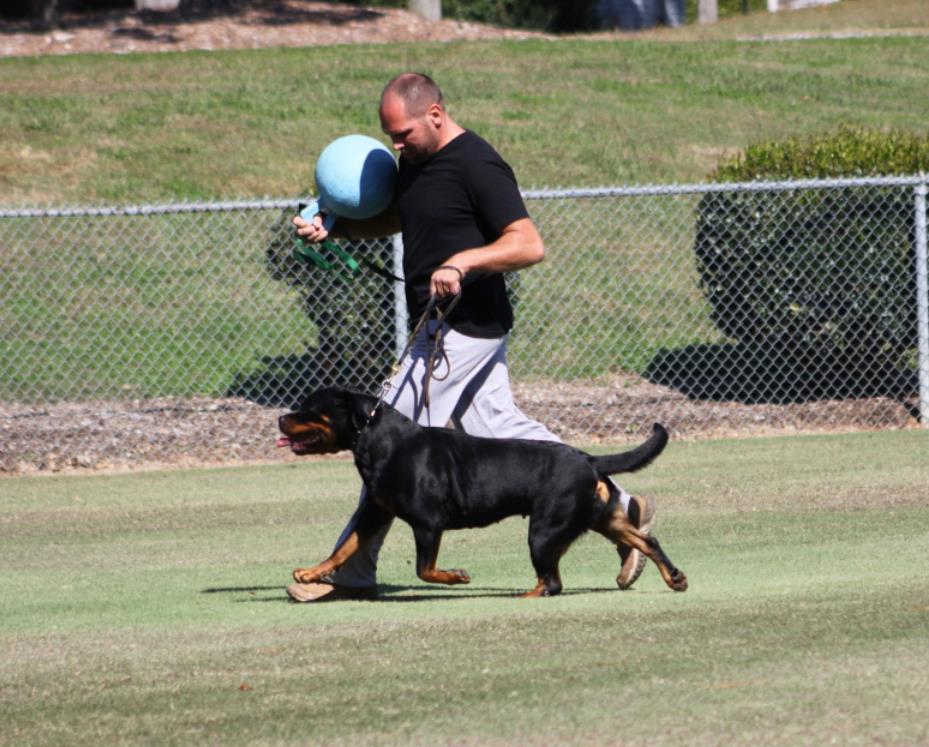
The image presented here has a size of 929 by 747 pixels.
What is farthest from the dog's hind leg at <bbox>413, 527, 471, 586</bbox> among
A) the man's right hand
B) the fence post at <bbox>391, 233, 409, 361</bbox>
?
the fence post at <bbox>391, 233, 409, 361</bbox>

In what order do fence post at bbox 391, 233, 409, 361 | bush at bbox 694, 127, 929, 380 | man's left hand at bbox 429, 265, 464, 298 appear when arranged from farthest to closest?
bush at bbox 694, 127, 929, 380 < fence post at bbox 391, 233, 409, 361 < man's left hand at bbox 429, 265, 464, 298

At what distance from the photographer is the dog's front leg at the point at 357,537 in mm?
6160

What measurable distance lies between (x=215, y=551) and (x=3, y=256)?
8.64 meters

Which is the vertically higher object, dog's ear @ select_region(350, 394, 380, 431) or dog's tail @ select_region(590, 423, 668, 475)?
dog's ear @ select_region(350, 394, 380, 431)

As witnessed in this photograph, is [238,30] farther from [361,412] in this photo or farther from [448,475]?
[448,475]

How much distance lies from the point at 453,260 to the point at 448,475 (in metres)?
0.80

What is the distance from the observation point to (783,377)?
13.1 meters

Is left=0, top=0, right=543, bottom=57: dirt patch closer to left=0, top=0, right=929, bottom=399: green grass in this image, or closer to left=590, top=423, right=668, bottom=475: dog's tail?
left=0, top=0, right=929, bottom=399: green grass

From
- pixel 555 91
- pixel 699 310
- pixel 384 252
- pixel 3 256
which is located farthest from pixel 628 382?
pixel 555 91

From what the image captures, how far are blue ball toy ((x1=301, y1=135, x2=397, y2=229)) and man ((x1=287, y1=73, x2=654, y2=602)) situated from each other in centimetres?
7

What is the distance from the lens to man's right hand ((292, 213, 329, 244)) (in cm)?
638

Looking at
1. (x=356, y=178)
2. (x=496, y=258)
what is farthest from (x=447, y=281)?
(x=356, y=178)

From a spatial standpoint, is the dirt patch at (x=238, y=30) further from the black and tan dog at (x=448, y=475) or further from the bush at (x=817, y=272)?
the black and tan dog at (x=448, y=475)

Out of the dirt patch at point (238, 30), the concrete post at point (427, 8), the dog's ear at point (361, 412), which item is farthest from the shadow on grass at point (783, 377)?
the concrete post at point (427, 8)
